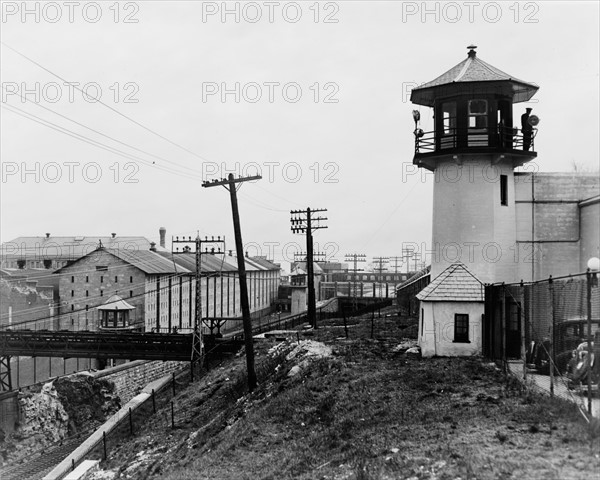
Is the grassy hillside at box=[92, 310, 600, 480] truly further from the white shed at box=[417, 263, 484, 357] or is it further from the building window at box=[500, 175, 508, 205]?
the building window at box=[500, 175, 508, 205]

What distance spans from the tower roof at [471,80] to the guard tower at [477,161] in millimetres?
35

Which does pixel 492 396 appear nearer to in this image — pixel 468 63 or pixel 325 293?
pixel 468 63

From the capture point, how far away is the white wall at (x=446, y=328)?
1878 cm

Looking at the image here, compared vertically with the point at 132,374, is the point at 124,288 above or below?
above

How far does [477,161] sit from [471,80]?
9.41ft

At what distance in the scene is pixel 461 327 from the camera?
19.0 metres

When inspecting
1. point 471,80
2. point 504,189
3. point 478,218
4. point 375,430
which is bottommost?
point 375,430

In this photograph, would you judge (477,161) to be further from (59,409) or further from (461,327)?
(59,409)

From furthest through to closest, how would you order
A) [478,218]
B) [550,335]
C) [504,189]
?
[504,189]
[478,218]
[550,335]

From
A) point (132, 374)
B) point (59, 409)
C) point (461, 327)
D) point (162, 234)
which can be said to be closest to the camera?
point (461, 327)

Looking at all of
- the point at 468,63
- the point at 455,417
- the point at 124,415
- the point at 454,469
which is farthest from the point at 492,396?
the point at 124,415

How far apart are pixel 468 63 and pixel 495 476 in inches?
666

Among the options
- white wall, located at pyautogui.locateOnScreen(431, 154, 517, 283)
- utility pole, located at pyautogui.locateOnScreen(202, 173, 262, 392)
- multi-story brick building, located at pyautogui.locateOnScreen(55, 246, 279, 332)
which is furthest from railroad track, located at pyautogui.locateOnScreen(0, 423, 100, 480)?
multi-story brick building, located at pyautogui.locateOnScreen(55, 246, 279, 332)

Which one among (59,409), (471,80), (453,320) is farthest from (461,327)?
(59,409)
